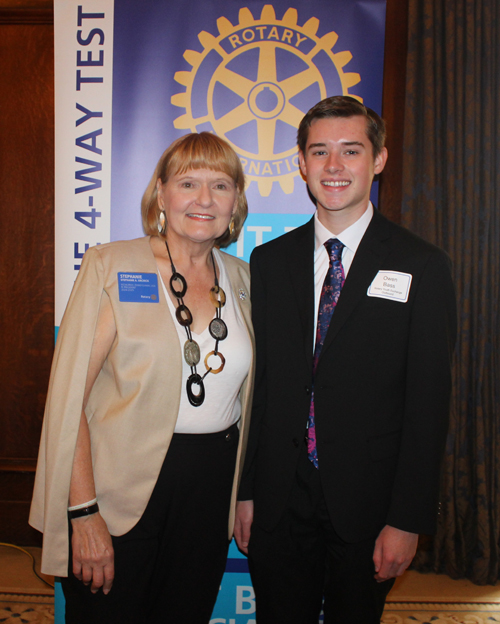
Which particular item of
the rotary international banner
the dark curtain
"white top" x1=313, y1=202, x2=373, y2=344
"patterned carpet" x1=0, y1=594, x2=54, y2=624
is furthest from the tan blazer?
the dark curtain

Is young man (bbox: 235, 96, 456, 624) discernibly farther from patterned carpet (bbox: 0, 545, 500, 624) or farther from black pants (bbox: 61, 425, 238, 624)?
patterned carpet (bbox: 0, 545, 500, 624)

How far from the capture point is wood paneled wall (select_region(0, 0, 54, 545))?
2.98 m

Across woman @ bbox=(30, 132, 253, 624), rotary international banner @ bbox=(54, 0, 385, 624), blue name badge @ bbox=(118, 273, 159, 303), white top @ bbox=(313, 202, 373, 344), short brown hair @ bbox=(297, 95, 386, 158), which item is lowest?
woman @ bbox=(30, 132, 253, 624)

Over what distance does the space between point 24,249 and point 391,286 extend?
261 centimetres

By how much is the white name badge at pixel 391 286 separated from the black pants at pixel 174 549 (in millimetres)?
697

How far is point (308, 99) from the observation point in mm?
2223

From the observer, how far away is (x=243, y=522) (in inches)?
68.4

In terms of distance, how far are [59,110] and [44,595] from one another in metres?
2.68

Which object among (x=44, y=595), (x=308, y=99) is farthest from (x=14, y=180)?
(x=44, y=595)

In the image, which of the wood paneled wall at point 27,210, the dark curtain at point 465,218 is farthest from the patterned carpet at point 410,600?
the wood paneled wall at point 27,210

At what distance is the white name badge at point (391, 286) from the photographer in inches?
57.0

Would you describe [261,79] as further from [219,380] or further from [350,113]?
[219,380]

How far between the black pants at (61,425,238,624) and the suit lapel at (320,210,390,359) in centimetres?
54

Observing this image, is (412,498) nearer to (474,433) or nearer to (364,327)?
(364,327)
